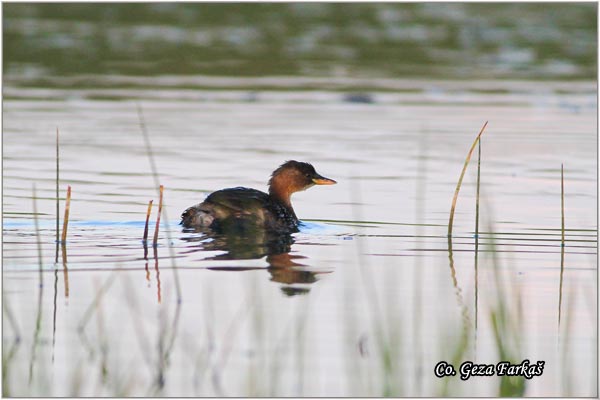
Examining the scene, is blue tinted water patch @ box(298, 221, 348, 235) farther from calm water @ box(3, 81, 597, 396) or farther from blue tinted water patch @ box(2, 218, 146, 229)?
blue tinted water patch @ box(2, 218, 146, 229)

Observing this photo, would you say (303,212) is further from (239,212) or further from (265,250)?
(265,250)

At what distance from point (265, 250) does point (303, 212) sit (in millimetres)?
1966

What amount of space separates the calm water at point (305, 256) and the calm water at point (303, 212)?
0.08ft

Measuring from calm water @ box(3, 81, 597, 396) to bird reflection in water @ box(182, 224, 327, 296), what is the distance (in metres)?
0.04

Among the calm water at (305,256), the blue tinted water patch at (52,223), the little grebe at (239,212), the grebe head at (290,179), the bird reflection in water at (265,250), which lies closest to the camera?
the calm water at (305,256)

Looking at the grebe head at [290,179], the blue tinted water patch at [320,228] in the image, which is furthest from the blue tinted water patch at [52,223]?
the grebe head at [290,179]

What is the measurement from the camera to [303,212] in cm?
1101

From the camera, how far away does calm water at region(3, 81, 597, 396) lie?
6000mm

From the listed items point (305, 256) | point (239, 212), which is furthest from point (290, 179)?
point (305, 256)

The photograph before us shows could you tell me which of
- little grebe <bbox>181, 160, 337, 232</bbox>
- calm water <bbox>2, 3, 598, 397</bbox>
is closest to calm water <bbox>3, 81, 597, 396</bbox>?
calm water <bbox>2, 3, 598, 397</bbox>

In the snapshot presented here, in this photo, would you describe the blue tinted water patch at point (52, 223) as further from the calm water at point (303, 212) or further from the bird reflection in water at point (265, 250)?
the bird reflection in water at point (265, 250)

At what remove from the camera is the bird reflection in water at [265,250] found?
789cm

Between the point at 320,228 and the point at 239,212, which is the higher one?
the point at 239,212

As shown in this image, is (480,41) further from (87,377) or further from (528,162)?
(87,377)
